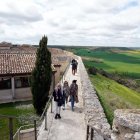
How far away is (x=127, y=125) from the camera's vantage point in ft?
16.1

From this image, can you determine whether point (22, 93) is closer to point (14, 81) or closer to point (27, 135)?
point (14, 81)

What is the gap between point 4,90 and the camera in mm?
26328

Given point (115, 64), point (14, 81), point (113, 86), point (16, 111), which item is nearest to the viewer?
point (16, 111)

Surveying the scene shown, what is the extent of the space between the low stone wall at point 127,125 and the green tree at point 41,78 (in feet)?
54.4

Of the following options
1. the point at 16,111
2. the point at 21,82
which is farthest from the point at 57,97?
the point at 21,82

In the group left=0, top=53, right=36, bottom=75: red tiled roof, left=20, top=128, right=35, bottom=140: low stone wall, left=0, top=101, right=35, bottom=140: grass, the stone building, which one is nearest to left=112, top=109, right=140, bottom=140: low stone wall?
left=20, top=128, right=35, bottom=140: low stone wall

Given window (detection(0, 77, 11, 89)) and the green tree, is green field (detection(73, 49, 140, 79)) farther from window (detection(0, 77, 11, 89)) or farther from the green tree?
the green tree

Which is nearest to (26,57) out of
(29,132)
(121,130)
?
(29,132)

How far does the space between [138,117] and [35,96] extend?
17299 millimetres

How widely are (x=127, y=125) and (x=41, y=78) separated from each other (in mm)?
17345

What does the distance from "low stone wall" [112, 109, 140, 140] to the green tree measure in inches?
653

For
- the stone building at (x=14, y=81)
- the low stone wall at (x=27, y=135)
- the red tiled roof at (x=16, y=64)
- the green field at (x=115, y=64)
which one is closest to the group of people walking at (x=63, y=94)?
the low stone wall at (x=27, y=135)

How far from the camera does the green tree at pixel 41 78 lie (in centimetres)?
2163

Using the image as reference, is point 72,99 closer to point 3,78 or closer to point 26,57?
point 3,78
